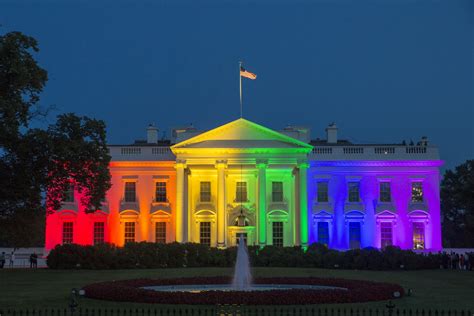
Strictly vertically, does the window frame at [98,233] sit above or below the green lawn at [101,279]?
above

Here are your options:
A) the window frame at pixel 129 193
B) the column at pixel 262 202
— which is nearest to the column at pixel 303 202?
the column at pixel 262 202

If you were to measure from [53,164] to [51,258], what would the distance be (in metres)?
13.6

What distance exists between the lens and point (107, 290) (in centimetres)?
2341

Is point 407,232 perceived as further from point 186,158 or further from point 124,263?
point 124,263

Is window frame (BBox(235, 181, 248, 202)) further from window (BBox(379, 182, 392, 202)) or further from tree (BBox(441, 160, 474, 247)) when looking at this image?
tree (BBox(441, 160, 474, 247))

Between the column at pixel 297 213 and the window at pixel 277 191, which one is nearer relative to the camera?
the column at pixel 297 213

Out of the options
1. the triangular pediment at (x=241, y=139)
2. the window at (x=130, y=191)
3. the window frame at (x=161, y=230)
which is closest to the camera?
the triangular pediment at (x=241, y=139)

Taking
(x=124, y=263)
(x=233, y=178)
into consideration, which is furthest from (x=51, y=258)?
(x=233, y=178)

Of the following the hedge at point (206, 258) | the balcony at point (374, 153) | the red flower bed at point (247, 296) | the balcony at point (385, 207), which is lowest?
the red flower bed at point (247, 296)

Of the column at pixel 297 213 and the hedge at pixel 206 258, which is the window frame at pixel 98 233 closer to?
the hedge at pixel 206 258

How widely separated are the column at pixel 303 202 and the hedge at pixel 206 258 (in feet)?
21.0

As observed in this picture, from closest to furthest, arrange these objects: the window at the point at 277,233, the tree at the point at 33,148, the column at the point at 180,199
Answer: the tree at the point at 33,148, the column at the point at 180,199, the window at the point at 277,233

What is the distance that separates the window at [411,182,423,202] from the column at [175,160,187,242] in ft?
60.8

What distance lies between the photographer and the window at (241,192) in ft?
184
